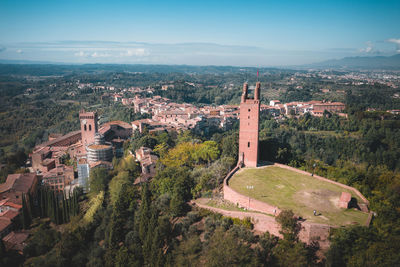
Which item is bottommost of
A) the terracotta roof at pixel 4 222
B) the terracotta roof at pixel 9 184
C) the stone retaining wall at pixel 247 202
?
the terracotta roof at pixel 4 222

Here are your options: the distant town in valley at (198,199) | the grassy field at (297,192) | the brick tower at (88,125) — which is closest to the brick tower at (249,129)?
the distant town in valley at (198,199)

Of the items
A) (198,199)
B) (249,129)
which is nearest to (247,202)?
(198,199)

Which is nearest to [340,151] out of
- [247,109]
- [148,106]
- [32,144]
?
[247,109]

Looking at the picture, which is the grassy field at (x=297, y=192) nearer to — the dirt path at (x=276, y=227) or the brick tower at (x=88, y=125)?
the dirt path at (x=276, y=227)

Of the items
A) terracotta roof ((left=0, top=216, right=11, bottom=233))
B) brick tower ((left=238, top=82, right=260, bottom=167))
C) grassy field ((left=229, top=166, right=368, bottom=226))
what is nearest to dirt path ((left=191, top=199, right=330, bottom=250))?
grassy field ((left=229, top=166, right=368, bottom=226))

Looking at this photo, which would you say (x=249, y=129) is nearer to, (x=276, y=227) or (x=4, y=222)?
(x=276, y=227)

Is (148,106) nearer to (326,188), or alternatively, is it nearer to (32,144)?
(32,144)

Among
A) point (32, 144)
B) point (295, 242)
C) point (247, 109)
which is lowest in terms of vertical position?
point (32, 144)
